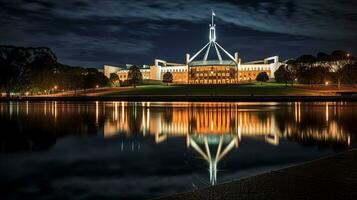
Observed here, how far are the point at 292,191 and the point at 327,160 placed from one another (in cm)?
273

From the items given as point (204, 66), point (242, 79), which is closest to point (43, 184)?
point (204, 66)

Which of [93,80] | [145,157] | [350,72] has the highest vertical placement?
[350,72]

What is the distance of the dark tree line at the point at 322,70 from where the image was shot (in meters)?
88.9

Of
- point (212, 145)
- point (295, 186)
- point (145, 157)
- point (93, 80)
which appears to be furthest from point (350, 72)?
point (295, 186)

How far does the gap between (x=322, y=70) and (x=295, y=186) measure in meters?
93.5

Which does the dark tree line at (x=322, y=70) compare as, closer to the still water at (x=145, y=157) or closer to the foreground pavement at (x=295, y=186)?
the still water at (x=145, y=157)

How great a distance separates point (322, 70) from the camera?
92.9 m

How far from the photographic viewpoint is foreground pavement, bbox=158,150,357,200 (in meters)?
5.56

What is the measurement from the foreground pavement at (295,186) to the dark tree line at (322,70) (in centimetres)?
8457

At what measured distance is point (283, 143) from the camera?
12570mm

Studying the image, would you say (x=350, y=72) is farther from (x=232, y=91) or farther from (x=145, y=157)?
(x=145, y=157)

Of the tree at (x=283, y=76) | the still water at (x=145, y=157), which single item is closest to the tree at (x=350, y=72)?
the tree at (x=283, y=76)

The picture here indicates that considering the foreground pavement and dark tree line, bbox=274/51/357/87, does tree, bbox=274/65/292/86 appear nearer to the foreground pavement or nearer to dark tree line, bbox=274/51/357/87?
dark tree line, bbox=274/51/357/87

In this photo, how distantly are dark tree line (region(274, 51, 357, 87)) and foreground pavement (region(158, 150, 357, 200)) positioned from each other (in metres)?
84.6
